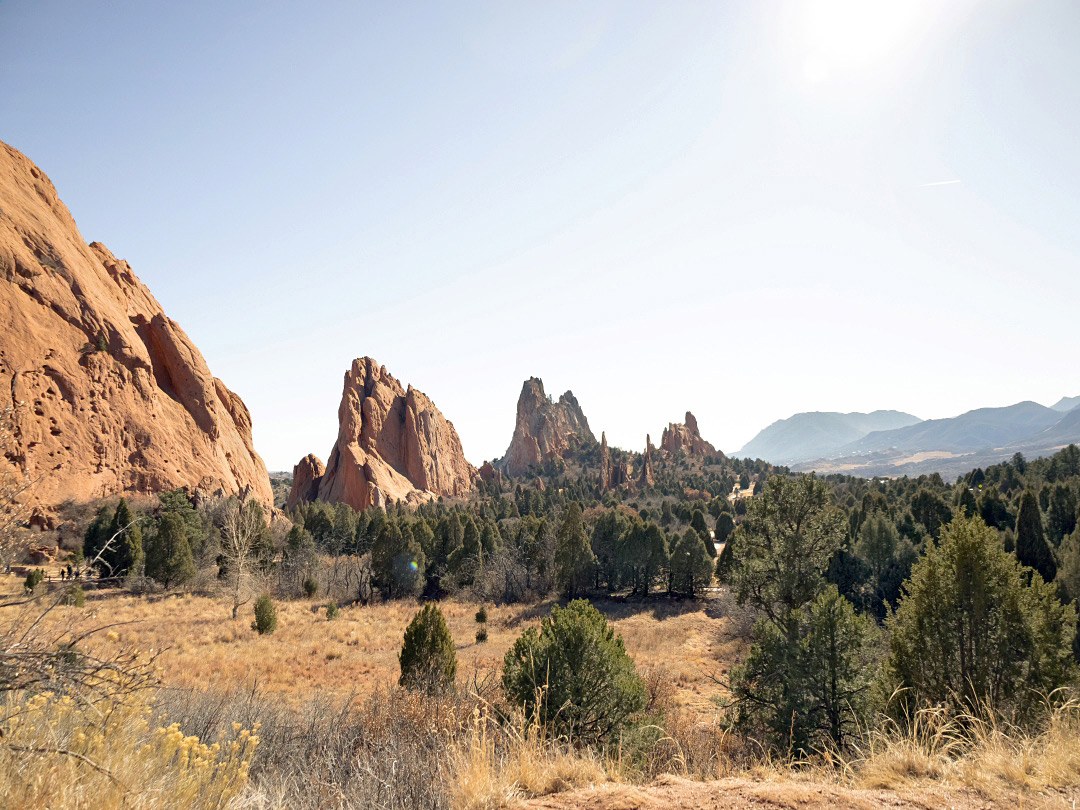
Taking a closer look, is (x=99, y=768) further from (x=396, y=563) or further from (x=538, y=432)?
(x=538, y=432)

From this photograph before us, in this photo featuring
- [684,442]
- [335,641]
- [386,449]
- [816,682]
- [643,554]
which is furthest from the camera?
[684,442]

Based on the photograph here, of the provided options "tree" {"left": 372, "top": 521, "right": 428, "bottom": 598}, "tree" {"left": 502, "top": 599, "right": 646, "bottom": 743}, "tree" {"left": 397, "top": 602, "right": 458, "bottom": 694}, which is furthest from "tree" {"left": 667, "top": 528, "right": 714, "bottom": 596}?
"tree" {"left": 502, "top": 599, "right": 646, "bottom": 743}

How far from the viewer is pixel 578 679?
31.8 feet

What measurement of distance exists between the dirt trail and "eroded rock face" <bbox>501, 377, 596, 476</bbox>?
487 ft

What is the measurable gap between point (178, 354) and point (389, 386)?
157 feet

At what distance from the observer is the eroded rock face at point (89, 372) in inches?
1791

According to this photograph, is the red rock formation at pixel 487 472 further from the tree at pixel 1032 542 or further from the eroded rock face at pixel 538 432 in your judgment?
the tree at pixel 1032 542

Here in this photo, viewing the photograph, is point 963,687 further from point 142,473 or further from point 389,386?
point 389,386

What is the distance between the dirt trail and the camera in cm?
386

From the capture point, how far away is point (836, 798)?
4.01 metres

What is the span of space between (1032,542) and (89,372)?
82162 mm

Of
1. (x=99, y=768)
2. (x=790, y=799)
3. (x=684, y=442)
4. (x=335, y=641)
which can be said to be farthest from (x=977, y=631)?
(x=684, y=442)

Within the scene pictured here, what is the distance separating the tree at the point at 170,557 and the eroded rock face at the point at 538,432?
119 metres

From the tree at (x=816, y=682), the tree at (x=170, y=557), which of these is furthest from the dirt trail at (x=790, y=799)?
the tree at (x=170, y=557)
